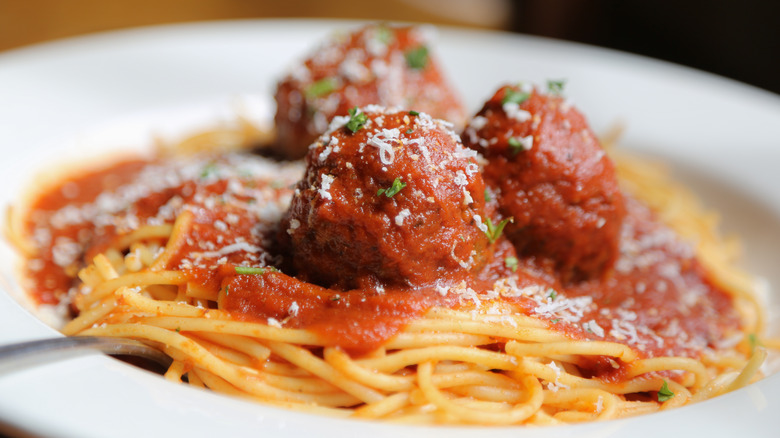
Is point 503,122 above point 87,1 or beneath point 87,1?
beneath

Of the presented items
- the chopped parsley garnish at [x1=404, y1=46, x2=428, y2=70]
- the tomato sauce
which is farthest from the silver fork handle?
the chopped parsley garnish at [x1=404, y1=46, x2=428, y2=70]

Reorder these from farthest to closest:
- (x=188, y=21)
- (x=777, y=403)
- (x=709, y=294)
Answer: (x=188, y=21) → (x=709, y=294) → (x=777, y=403)

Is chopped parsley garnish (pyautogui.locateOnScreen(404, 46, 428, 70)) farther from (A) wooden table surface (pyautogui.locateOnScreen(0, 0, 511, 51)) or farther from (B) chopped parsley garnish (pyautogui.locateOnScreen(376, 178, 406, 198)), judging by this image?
(A) wooden table surface (pyautogui.locateOnScreen(0, 0, 511, 51))

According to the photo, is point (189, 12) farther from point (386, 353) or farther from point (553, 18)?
point (386, 353)

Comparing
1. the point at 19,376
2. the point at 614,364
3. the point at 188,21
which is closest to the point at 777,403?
the point at 614,364

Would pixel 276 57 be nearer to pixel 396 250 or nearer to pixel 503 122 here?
pixel 503 122

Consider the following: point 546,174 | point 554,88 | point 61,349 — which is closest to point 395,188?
point 546,174
